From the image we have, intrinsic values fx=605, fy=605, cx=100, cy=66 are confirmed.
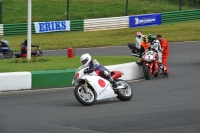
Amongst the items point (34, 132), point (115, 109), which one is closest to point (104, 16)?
point (115, 109)

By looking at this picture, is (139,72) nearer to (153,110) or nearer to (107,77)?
(107,77)

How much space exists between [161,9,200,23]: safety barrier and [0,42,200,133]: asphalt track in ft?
71.3

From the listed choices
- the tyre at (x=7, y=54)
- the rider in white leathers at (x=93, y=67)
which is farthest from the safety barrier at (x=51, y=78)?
the tyre at (x=7, y=54)

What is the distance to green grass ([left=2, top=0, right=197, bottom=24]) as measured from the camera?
41.6 meters

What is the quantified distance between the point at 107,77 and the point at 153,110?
1804mm

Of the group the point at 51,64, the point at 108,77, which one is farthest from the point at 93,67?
the point at 51,64

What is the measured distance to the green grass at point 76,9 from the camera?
41625 millimetres

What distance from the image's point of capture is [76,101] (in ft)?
47.3

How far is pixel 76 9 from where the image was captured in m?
43.6

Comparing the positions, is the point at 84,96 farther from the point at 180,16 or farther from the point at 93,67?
the point at 180,16

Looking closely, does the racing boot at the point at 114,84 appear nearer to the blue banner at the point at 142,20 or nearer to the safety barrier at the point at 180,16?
the blue banner at the point at 142,20

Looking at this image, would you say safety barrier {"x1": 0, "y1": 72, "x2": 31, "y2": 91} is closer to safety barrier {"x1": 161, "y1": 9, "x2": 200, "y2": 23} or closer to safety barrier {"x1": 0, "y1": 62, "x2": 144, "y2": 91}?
safety barrier {"x1": 0, "y1": 62, "x2": 144, "y2": 91}

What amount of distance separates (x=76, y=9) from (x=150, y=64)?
24.8m

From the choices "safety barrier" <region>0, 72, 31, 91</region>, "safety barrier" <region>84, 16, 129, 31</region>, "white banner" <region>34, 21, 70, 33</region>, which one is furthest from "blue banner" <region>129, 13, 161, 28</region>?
"safety barrier" <region>0, 72, 31, 91</region>
